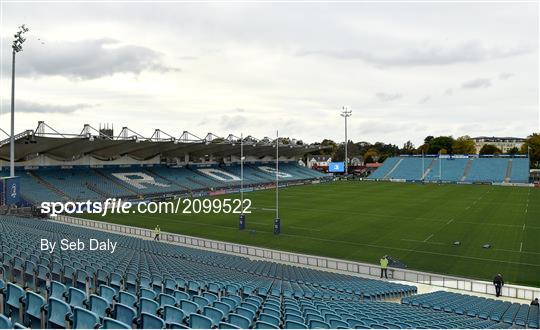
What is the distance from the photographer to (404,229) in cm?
3800

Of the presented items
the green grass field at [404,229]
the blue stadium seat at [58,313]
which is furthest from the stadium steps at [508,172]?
the blue stadium seat at [58,313]

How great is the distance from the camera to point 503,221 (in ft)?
137

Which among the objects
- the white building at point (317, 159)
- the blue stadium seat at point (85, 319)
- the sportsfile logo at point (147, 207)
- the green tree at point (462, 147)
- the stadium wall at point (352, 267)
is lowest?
the stadium wall at point (352, 267)

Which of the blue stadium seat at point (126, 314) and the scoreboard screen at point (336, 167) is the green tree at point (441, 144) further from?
the blue stadium seat at point (126, 314)

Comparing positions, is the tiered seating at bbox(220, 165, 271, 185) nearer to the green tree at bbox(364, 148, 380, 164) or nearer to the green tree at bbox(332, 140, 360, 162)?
the green tree at bbox(332, 140, 360, 162)

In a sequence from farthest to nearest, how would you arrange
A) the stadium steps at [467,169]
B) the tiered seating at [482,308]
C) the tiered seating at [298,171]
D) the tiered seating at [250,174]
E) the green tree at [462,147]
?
the green tree at [462,147] < the tiered seating at [298,171] < the stadium steps at [467,169] < the tiered seating at [250,174] < the tiered seating at [482,308]

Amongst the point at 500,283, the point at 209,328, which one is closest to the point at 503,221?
the point at 500,283

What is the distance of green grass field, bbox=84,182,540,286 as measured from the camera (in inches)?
1093

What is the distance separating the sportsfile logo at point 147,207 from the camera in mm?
45844

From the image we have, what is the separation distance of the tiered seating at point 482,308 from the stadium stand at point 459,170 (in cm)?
7984

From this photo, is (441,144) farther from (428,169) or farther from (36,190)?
(36,190)

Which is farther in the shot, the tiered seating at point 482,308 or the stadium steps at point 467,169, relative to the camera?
the stadium steps at point 467,169

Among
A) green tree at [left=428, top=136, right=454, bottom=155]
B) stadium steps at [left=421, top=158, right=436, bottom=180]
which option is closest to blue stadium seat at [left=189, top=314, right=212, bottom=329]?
stadium steps at [left=421, top=158, right=436, bottom=180]

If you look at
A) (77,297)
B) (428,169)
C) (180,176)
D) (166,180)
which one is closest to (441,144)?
(428,169)
